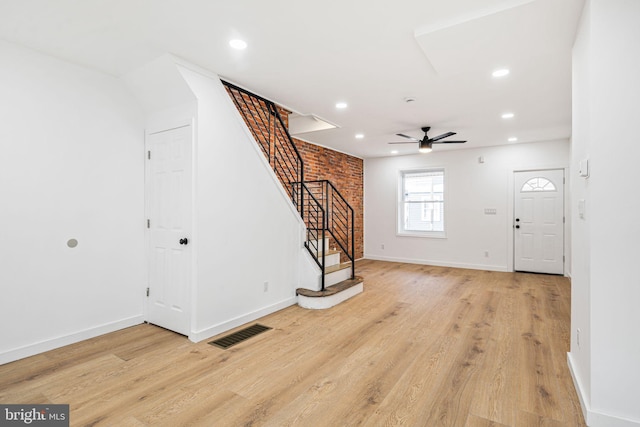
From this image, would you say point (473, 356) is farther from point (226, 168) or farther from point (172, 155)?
point (172, 155)

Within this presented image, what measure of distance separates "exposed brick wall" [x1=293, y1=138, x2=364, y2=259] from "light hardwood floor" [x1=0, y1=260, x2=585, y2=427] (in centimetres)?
321

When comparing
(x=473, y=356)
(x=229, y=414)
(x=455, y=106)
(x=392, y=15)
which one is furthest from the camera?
(x=455, y=106)

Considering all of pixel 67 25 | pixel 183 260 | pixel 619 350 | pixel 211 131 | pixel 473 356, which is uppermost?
pixel 67 25

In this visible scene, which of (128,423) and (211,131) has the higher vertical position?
(211,131)

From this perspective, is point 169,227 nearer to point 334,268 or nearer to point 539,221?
point 334,268

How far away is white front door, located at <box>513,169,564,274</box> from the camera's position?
612 centimetres

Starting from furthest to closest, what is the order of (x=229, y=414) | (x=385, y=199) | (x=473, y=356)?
(x=385, y=199) → (x=473, y=356) → (x=229, y=414)

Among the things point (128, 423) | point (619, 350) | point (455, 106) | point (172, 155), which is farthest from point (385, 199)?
point (128, 423)

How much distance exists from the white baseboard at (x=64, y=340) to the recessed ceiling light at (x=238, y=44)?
303 cm

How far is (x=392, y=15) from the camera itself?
2.26 meters

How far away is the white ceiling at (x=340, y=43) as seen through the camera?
2182mm

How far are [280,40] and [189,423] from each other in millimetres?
2836

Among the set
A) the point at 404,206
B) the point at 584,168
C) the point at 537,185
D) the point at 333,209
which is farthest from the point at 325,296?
the point at 537,185

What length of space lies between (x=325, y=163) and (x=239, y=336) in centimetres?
433
